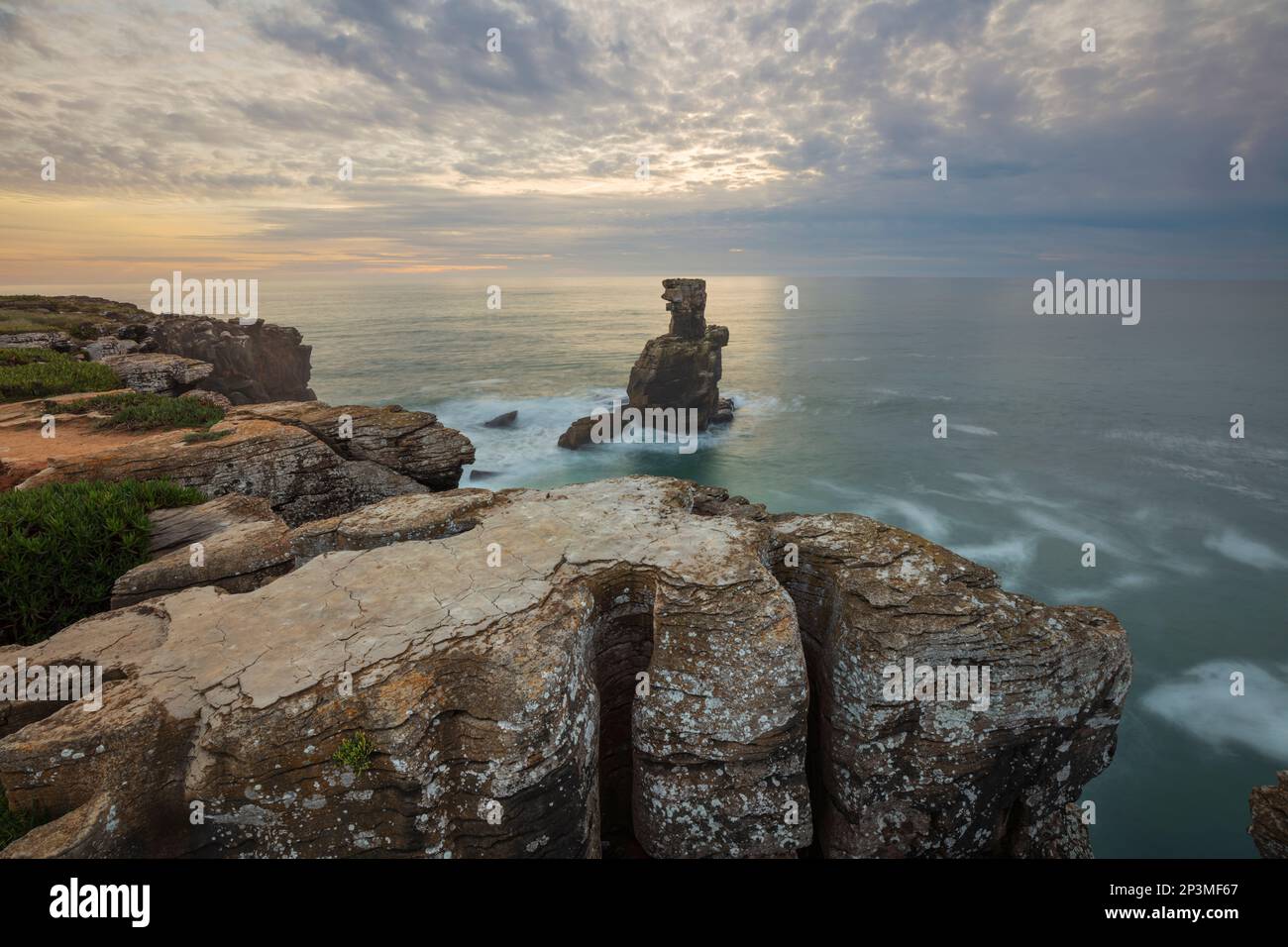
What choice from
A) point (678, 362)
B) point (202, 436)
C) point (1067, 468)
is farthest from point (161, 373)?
point (1067, 468)

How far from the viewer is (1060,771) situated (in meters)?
10.2

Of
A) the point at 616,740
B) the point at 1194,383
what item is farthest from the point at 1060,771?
the point at 1194,383

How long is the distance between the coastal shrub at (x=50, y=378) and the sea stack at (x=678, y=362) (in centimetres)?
5070

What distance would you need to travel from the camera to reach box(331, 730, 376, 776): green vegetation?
7.21 metres

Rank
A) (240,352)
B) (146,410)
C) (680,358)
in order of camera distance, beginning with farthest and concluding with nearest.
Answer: (680,358), (240,352), (146,410)

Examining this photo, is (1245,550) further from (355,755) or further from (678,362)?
(355,755)

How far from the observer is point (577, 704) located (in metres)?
8.27

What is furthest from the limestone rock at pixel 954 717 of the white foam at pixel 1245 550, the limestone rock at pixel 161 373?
the white foam at pixel 1245 550

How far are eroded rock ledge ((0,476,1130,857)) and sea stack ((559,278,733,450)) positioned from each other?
212 ft

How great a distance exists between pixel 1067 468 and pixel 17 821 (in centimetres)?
8866

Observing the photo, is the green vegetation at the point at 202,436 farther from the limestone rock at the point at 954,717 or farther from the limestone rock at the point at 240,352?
the limestone rock at the point at 240,352

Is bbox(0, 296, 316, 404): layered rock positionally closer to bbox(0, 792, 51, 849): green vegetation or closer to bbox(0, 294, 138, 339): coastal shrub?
bbox(0, 294, 138, 339): coastal shrub

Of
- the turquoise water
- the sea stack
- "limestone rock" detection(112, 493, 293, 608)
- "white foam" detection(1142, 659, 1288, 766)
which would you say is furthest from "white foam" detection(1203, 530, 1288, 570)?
"limestone rock" detection(112, 493, 293, 608)

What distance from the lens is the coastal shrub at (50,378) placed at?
24.2 m
